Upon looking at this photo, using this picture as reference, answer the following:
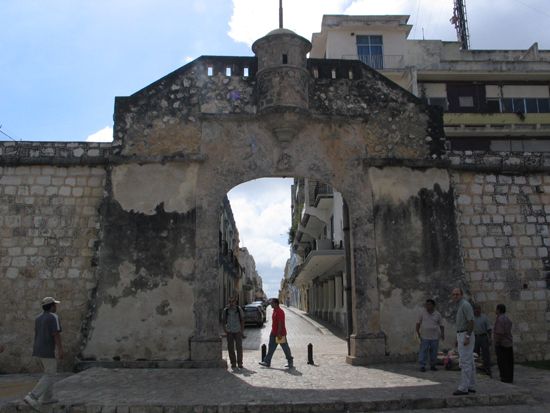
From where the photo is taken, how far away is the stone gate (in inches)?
424

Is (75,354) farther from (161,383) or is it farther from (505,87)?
(505,87)

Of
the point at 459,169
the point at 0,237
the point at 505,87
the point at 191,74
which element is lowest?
the point at 0,237

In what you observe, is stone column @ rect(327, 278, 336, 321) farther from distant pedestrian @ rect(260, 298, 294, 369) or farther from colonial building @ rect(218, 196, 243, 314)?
distant pedestrian @ rect(260, 298, 294, 369)

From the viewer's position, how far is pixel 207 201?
11.4 meters

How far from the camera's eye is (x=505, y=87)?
27.6 metres

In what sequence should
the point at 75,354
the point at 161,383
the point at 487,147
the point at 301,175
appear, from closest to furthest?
the point at 161,383
the point at 75,354
the point at 301,175
the point at 487,147

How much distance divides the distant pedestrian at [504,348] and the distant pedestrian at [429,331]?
1.23 metres

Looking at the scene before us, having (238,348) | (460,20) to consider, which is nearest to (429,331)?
(238,348)

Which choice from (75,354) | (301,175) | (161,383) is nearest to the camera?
(161,383)

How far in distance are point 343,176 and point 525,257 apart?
4712 mm

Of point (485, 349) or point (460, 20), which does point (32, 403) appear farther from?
point (460, 20)

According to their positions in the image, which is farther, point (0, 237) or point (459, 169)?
point (459, 169)

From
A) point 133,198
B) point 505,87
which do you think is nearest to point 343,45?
point 505,87

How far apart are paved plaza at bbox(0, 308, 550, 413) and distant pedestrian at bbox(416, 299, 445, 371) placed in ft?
1.25
